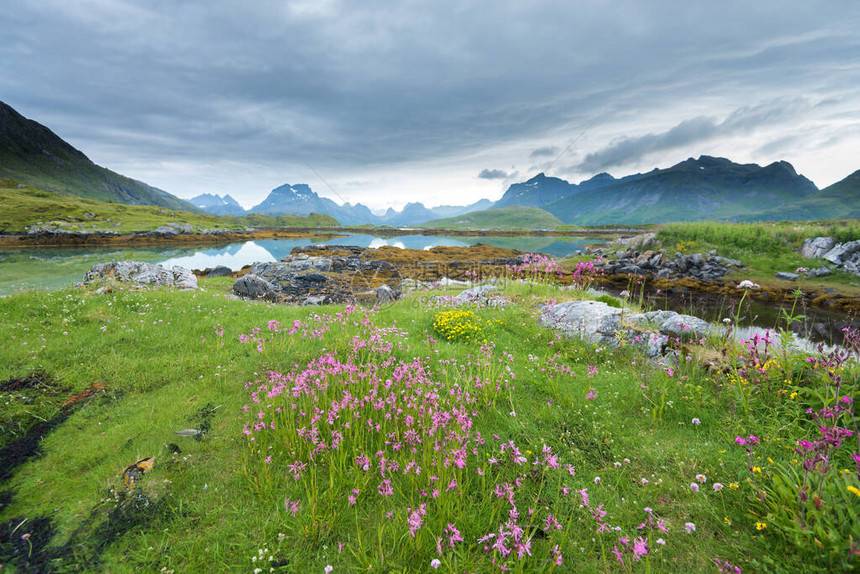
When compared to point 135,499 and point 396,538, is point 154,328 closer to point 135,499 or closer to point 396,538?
point 135,499

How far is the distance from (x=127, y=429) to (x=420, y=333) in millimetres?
6889

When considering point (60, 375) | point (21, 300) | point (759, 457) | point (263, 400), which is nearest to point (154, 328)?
point (60, 375)

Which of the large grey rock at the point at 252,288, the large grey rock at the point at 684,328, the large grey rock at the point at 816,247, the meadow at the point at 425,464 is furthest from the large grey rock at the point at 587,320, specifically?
the large grey rock at the point at 816,247

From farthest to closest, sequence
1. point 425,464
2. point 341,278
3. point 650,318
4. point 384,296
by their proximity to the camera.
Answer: point 341,278 → point 384,296 → point 650,318 → point 425,464

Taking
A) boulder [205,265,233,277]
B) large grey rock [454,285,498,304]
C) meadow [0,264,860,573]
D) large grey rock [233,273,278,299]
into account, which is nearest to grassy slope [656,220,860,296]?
large grey rock [454,285,498,304]

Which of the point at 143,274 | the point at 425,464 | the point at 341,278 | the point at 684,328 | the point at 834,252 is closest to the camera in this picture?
the point at 425,464

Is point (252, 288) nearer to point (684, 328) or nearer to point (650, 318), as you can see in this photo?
point (650, 318)

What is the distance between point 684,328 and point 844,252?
2476 cm

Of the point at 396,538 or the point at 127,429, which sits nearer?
the point at 396,538

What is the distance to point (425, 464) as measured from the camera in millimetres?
4191

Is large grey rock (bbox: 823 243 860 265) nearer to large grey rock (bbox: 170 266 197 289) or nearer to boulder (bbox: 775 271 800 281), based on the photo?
boulder (bbox: 775 271 800 281)

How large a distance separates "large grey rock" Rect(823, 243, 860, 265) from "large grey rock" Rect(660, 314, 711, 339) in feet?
75.6

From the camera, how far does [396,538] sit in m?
3.51

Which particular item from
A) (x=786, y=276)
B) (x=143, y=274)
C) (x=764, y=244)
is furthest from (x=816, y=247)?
(x=143, y=274)
